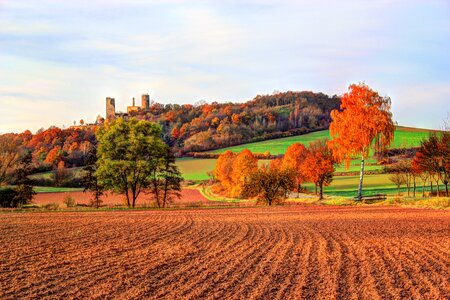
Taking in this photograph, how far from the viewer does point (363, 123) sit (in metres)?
51.2

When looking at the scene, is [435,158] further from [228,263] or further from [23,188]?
[228,263]

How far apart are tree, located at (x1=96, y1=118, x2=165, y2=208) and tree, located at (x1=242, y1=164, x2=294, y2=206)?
1177cm

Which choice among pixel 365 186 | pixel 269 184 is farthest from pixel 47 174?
pixel 365 186

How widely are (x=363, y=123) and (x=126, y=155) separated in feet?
88.4

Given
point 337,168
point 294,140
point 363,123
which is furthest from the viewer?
point 294,140

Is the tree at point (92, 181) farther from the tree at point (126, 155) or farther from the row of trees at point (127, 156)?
the tree at point (126, 155)

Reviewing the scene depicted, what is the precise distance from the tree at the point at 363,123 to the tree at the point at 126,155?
844 inches

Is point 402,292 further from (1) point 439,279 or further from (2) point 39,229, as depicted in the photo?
(2) point 39,229

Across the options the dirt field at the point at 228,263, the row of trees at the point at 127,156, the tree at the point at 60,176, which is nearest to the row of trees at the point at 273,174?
the row of trees at the point at 127,156

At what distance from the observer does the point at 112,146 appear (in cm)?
5731

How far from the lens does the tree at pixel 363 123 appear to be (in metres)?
50.9

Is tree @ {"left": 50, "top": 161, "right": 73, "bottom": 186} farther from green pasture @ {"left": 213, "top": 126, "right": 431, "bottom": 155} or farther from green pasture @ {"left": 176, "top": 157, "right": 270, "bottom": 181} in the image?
green pasture @ {"left": 213, "top": 126, "right": 431, "bottom": 155}

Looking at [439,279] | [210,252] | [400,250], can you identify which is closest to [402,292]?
[439,279]

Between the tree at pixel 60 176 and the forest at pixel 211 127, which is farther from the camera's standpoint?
the forest at pixel 211 127
